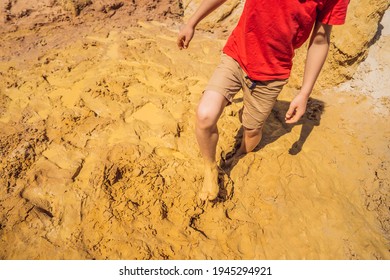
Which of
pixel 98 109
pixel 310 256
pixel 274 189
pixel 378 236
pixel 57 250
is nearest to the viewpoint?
pixel 57 250

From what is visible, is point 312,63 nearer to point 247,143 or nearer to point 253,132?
point 253,132

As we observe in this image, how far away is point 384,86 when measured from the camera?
9.73 ft

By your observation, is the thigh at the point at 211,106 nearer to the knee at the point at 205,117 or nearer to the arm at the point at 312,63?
the knee at the point at 205,117

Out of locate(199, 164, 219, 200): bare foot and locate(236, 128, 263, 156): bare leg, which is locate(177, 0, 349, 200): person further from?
locate(236, 128, 263, 156): bare leg

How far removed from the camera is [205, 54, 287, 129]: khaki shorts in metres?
1.91

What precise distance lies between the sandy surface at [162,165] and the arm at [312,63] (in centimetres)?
67

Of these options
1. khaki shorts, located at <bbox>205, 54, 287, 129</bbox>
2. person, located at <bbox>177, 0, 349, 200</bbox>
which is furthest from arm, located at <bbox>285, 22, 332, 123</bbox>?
khaki shorts, located at <bbox>205, 54, 287, 129</bbox>

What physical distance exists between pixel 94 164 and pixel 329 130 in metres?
2.13

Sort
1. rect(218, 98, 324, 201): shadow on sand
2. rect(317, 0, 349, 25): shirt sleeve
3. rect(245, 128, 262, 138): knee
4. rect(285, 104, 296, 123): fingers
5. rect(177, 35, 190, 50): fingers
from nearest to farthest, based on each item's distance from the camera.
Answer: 1. rect(317, 0, 349, 25): shirt sleeve
2. rect(285, 104, 296, 123): fingers
3. rect(177, 35, 190, 50): fingers
4. rect(245, 128, 262, 138): knee
5. rect(218, 98, 324, 201): shadow on sand

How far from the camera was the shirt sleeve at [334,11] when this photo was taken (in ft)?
5.41

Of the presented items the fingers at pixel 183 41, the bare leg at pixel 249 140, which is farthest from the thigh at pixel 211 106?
the bare leg at pixel 249 140

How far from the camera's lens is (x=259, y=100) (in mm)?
2129
